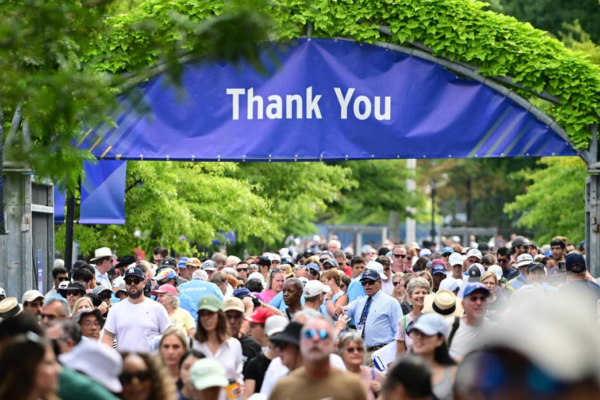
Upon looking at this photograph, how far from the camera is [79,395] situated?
17.2 feet

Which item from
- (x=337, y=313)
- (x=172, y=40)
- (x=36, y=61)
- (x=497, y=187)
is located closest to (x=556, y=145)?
(x=337, y=313)

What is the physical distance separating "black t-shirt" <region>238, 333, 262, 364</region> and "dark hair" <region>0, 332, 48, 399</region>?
4570 mm

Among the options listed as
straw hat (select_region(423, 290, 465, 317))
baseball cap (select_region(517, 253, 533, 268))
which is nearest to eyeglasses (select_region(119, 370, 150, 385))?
straw hat (select_region(423, 290, 465, 317))

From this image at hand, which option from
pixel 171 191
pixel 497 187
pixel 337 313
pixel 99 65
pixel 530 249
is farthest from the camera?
pixel 497 187

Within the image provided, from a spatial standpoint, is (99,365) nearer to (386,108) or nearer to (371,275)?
(371,275)

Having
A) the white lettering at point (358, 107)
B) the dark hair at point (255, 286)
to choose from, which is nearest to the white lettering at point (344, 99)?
the white lettering at point (358, 107)

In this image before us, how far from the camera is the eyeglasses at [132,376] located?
6031 mm

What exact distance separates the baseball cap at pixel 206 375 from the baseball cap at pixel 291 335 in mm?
891

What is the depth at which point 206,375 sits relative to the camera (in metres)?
6.81

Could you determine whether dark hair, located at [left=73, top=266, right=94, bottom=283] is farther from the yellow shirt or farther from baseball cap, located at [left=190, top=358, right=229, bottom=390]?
baseball cap, located at [left=190, top=358, right=229, bottom=390]

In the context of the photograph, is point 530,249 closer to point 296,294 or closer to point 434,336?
point 296,294

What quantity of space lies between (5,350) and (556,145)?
11.6 meters

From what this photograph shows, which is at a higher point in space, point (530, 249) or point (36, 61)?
point (36, 61)

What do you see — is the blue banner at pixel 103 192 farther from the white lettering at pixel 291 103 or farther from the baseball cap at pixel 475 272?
the baseball cap at pixel 475 272
